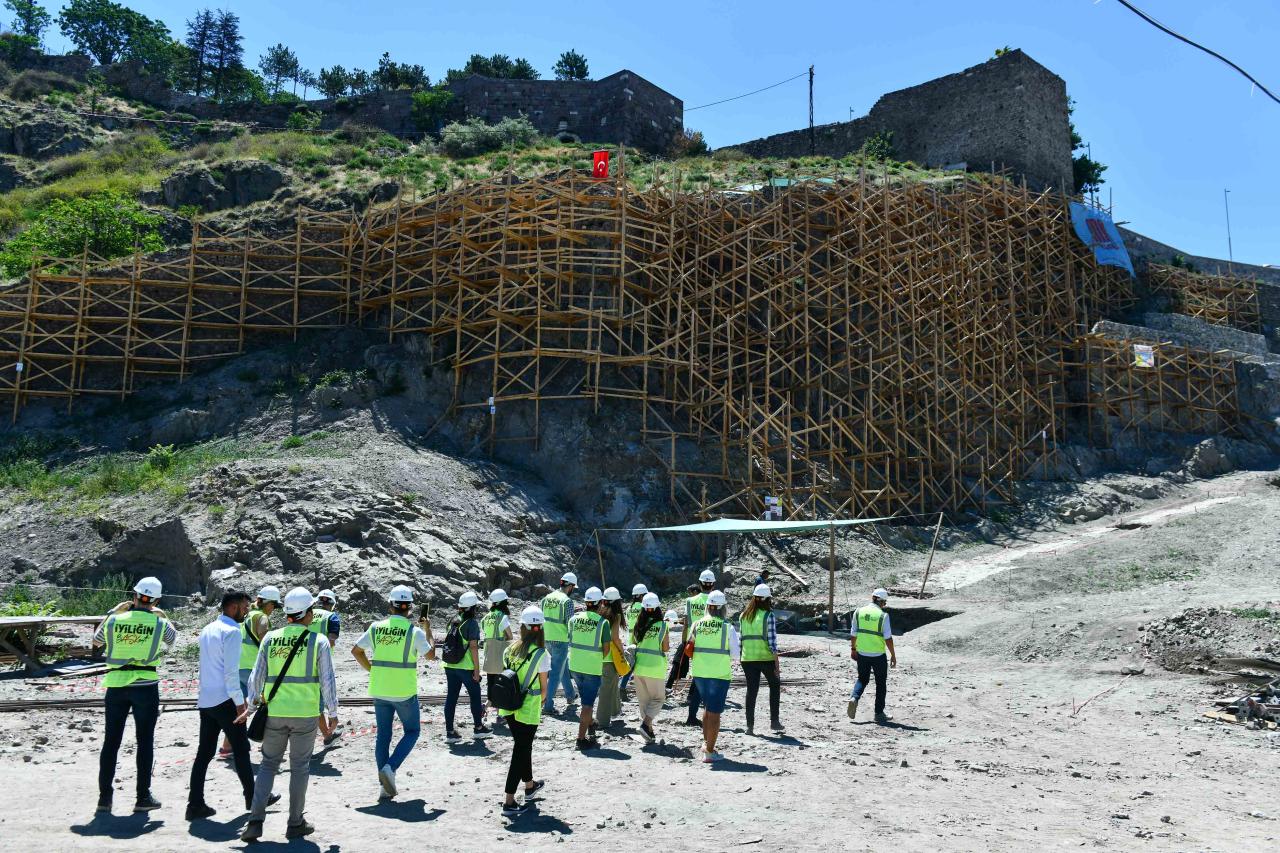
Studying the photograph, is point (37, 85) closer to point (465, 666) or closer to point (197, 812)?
point (465, 666)

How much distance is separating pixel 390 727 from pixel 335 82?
76780 millimetres

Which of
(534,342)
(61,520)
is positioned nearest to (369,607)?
(61,520)

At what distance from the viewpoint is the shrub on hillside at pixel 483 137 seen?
51688 mm

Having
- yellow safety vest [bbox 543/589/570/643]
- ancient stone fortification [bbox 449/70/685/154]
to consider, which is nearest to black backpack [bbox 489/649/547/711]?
yellow safety vest [bbox 543/589/570/643]

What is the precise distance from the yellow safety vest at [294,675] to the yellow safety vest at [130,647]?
111cm

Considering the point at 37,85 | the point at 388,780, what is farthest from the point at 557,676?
the point at 37,85

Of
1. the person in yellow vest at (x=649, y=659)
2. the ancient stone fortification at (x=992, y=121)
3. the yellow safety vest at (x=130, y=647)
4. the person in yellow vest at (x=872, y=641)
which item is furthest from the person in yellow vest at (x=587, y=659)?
the ancient stone fortification at (x=992, y=121)

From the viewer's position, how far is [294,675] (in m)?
7.69

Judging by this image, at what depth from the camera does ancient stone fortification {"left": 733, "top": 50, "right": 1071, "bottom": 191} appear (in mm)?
44375

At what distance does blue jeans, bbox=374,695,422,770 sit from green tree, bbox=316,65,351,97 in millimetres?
74701

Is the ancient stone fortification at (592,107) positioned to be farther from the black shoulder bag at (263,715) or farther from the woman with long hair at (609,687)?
the black shoulder bag at (263,715)

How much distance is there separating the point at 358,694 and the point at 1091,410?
29.3m

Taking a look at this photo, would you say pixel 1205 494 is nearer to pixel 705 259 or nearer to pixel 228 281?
pixel 705 259

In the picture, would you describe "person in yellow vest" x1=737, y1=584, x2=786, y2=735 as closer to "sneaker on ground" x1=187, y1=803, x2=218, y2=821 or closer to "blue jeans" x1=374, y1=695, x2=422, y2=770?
"blue jeans" x1=374, y1=695, x2=422, y2=770
